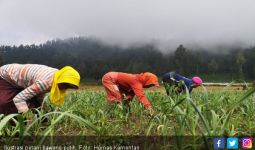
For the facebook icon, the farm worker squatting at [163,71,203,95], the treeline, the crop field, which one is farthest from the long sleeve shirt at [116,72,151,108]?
the treeline

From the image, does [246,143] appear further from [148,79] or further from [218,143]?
[148,79]

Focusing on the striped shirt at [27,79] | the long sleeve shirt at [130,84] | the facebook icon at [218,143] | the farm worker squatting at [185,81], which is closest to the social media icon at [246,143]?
the facebook icon at [218,143]

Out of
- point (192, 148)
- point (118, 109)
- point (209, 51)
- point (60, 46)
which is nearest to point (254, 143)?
point (192, 148)

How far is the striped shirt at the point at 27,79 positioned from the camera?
4.27 m

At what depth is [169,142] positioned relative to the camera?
2.80 meters

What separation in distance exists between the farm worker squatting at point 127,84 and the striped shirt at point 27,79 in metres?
1.72

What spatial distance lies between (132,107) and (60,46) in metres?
160

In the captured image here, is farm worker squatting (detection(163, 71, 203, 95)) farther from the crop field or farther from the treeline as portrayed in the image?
the treeline

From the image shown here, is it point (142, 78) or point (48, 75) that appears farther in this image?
point (142, 78)

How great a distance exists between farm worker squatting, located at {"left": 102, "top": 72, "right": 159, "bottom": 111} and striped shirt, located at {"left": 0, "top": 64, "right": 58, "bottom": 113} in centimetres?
172

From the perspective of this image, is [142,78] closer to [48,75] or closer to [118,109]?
[118,109]

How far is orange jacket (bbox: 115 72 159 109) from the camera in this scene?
6230 mm

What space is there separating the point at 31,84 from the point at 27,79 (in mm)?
74

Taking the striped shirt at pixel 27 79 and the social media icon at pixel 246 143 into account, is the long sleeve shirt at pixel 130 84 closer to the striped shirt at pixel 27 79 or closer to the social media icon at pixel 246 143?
the striped shirt at pixel 27 79
